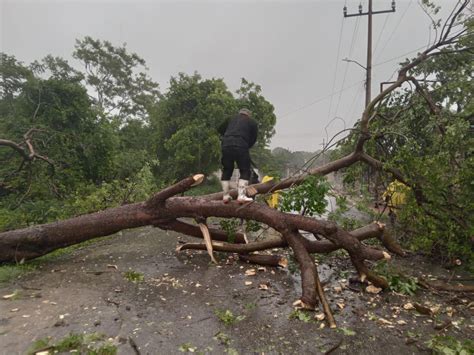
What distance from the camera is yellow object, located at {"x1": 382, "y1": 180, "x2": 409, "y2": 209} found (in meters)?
5.10

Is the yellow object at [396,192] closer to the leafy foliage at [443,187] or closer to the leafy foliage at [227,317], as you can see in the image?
the leafy foliage at [443,187]

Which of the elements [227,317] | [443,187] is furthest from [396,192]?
[227,317]

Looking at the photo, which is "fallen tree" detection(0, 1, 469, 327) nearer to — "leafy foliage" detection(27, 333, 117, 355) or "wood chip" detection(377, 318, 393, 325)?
"wood chip" detection(377, 318, 393, 325)

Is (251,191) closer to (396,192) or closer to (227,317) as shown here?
(227,317)

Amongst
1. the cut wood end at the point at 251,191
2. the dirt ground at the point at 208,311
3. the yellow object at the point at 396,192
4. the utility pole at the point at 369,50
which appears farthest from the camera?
the utility pole at the point at 369,50

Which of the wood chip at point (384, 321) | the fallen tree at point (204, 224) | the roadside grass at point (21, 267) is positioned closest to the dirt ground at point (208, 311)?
the wood chip at point (384, 321)

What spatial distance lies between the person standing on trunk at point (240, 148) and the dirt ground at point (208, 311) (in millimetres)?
1344

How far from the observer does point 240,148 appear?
4.29 m

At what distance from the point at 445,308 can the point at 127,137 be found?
1671 cm

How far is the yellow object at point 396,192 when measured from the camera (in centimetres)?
510

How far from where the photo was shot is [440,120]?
4695mm

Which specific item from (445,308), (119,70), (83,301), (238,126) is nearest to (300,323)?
(445,308)

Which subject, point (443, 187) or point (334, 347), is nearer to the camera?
point (334, 347)

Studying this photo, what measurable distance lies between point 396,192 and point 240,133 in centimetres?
328
